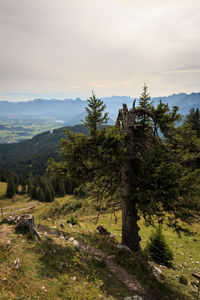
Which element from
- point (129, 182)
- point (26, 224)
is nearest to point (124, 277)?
point (129, 182)

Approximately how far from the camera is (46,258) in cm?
780

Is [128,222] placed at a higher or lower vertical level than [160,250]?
higher

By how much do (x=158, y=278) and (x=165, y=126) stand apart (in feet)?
29.3

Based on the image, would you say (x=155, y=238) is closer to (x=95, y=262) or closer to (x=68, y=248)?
(x=95, y=262)

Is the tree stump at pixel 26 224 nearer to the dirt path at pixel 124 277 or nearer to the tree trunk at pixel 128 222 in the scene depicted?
the dirt path at pixel 124 277

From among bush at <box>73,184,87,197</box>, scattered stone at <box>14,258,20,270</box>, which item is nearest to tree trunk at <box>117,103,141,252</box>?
bush at <box>73,184,87,197</box>

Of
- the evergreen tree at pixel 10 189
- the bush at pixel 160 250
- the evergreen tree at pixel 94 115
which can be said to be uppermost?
the evergreen tree at pixel 94 115

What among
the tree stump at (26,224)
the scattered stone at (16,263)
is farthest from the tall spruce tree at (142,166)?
the scattered stone at (16,263)

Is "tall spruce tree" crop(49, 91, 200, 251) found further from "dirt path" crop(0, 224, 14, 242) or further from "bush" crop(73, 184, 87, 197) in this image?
"dirt path" crop(0, 224, 14, 242)

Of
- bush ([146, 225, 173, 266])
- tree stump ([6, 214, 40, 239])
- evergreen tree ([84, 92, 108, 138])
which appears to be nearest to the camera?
evergreen tree ([84, 92, 108, 138])

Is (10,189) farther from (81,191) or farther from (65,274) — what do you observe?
(65,274)

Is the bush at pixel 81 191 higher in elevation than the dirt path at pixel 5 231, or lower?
higher

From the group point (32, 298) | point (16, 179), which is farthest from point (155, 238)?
point (16, 179)

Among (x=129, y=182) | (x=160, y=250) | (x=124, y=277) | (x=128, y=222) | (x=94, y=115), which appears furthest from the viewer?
(x=160, y=250)
